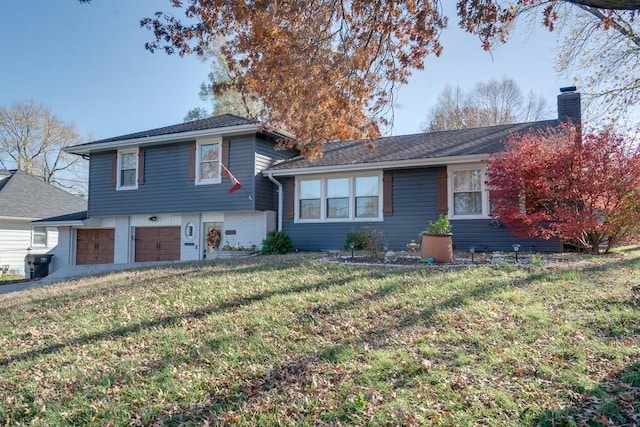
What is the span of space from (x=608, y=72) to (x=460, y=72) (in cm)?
898

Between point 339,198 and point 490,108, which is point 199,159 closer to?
point 339,198

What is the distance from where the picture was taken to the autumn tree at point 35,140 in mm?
30188

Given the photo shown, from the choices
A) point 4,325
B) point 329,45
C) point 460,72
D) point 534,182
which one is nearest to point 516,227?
point 534,182

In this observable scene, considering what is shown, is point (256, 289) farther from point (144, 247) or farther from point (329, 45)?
point (144, 247)

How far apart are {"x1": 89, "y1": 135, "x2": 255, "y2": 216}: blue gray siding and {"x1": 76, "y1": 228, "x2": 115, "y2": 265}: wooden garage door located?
1299 mm

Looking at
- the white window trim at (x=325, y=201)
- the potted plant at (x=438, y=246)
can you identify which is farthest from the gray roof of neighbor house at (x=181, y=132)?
the potted plant at (x=438, y=246)

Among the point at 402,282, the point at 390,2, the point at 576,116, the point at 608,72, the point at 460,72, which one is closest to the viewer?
the point at 390,2

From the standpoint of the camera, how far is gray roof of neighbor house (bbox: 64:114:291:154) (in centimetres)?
1361

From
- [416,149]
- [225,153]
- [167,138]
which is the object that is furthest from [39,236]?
[416,149]

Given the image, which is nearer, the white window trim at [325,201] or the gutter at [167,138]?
the white window trim at [325,201]

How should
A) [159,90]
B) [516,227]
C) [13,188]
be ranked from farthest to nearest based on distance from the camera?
[13,188], [159,90], [516,227]

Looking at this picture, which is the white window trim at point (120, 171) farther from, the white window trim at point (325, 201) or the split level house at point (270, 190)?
the white window trim at point (325, 201)

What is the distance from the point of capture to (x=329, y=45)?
24.3 ft

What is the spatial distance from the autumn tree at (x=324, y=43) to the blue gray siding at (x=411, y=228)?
4.44 meters
